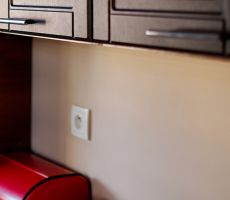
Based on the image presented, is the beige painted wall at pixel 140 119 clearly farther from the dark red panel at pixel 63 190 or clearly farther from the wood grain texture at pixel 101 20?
the wood grain texture at pixel 101 20

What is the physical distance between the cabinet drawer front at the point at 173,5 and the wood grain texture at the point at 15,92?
2.86ft

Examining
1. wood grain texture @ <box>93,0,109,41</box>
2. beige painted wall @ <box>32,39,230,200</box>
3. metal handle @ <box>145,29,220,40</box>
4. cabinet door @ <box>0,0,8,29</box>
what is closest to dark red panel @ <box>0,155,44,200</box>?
beige painted wall @ <box>32,39,230,200</box>

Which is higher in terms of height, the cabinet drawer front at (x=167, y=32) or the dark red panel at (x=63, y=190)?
the cabinet drawer front at (x=167, y=32)

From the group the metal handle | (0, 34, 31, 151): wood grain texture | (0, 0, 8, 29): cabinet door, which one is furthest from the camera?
(0, 34, 31, 151): wood grain texture

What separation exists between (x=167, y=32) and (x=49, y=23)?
397 millimetres

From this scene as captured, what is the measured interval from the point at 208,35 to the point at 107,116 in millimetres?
710

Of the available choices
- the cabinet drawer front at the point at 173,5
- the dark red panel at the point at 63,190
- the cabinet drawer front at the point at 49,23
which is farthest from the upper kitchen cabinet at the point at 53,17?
the dark red panel at the point at 63,190

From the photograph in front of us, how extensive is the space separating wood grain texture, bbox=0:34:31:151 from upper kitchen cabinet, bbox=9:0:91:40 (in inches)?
18.2

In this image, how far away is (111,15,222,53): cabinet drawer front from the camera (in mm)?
691

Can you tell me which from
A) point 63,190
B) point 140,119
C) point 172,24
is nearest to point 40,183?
point 63,190

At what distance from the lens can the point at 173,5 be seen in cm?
75

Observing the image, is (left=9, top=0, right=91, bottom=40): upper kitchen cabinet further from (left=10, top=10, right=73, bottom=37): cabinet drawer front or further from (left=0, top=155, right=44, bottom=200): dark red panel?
(left=0, top=155, right=44, bottom=200): dark red panel

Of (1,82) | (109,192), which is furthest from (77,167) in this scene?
(1,82)

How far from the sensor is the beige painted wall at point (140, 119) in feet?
3.44
